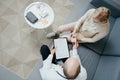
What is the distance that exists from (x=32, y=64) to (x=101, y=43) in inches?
37.9

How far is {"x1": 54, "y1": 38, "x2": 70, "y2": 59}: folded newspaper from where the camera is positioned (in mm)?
2836

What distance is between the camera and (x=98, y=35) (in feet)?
9.14

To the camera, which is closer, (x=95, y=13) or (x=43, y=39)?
(x=95, y=13)

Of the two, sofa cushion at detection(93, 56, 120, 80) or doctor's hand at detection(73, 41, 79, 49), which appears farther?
doctor's hand at detection(73, 41, 79, 49)

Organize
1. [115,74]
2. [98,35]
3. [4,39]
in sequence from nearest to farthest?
[115,74] → [98,35] → [4,39]

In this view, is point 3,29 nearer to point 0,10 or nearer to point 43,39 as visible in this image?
point 0,10

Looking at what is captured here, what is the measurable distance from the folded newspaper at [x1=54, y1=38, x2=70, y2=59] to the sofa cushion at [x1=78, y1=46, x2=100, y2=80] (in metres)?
0.21

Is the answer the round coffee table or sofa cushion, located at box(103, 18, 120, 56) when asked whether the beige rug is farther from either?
sofa cushion, located at box(103, 18, 120, 56)

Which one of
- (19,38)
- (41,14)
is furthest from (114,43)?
(19,38)

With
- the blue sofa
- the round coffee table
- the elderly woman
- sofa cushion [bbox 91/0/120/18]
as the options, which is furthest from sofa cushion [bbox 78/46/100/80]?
sofa cushion [bbox 91/0/120/18]

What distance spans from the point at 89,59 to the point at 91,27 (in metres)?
0.42

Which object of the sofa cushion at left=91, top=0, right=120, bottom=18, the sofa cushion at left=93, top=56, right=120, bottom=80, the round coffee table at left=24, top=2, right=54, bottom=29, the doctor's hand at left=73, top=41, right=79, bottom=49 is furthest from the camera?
the sofa cushion at left=91, top=0, right=120, bottom=18

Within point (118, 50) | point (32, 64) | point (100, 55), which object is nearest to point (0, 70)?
point (32, 64)

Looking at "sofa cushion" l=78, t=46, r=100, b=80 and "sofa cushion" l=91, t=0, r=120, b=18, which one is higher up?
"sofa cushion" l=91, t=0, r=120, b=18
